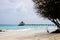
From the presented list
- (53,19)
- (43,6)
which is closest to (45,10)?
(43,6)

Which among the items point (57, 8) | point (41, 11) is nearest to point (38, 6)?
point (41, 11)

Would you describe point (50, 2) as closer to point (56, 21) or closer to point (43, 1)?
point (43, 1)

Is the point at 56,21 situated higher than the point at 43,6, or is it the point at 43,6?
the point at 43,6

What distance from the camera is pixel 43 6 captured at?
32.9m

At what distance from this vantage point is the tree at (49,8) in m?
31.8

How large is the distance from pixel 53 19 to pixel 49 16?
1.19 metres

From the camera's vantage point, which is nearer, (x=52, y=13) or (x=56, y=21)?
(x=52, y=13)

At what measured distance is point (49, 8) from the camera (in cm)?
3209

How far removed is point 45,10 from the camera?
108 feet

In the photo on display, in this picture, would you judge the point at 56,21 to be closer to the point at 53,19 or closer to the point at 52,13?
the point at 53,19

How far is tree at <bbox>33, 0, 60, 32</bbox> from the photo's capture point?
31.8 m

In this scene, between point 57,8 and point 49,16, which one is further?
point 49,16

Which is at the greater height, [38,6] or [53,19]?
[38,6]

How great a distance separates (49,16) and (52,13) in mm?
1475
